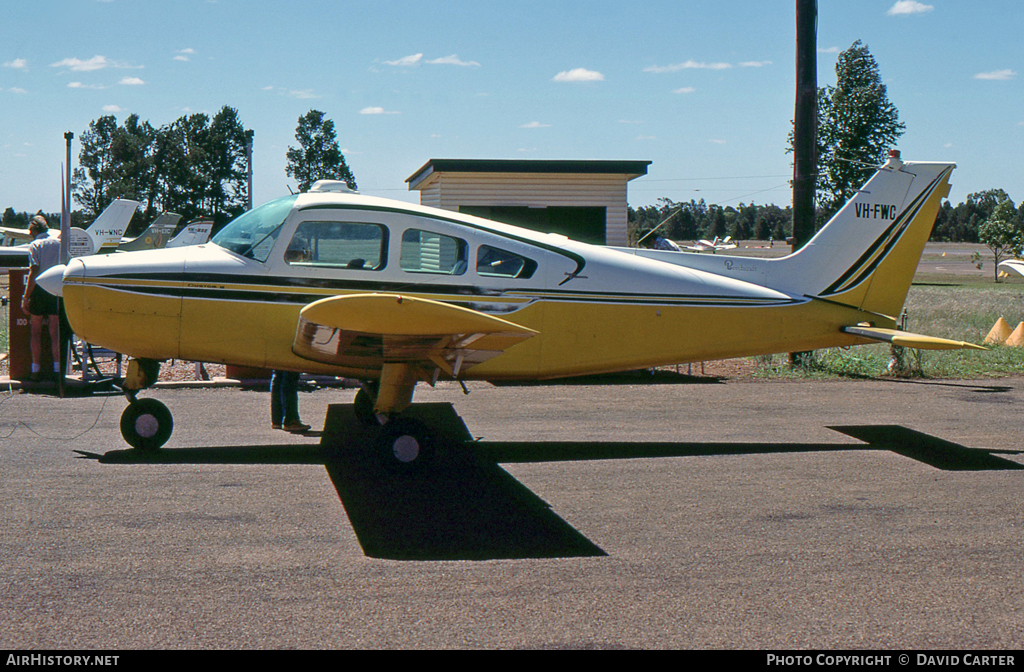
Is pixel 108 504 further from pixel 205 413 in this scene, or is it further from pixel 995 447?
pixel 995 447

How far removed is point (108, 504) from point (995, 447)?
737cm

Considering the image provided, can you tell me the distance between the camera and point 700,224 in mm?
158125

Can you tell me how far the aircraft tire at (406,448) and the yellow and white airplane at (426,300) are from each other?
2 centimetres

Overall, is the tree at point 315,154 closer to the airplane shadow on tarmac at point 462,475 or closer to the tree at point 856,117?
the tree at point 856,117

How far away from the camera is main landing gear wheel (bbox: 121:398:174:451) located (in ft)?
23.6

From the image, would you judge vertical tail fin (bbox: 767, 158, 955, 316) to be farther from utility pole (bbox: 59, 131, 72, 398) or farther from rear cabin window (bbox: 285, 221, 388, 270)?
utility pole (bbox: 59, 131, 72, 398)

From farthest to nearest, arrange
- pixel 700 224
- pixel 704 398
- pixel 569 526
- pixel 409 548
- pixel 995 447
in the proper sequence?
1. pixel 700 224
2. pixel 704 398
3. pixel 995 447
4. pixel 569 526
5. pixel 409 548

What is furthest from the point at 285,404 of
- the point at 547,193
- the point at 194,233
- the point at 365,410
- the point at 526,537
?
the point at 194,233

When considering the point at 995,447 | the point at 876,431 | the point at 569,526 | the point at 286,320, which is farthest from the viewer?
the point at 876,431

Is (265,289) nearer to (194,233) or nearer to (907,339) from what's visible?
(907,339)

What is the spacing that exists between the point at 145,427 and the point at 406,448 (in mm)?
2324

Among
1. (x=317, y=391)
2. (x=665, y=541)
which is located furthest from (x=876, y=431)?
(x=317, y=391)

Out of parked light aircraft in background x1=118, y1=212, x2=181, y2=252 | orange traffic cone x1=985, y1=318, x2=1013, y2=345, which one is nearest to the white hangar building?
orange traffic cone x1=985, y1=318, x2=1013, y2=345

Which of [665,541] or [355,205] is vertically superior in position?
[355,205]
